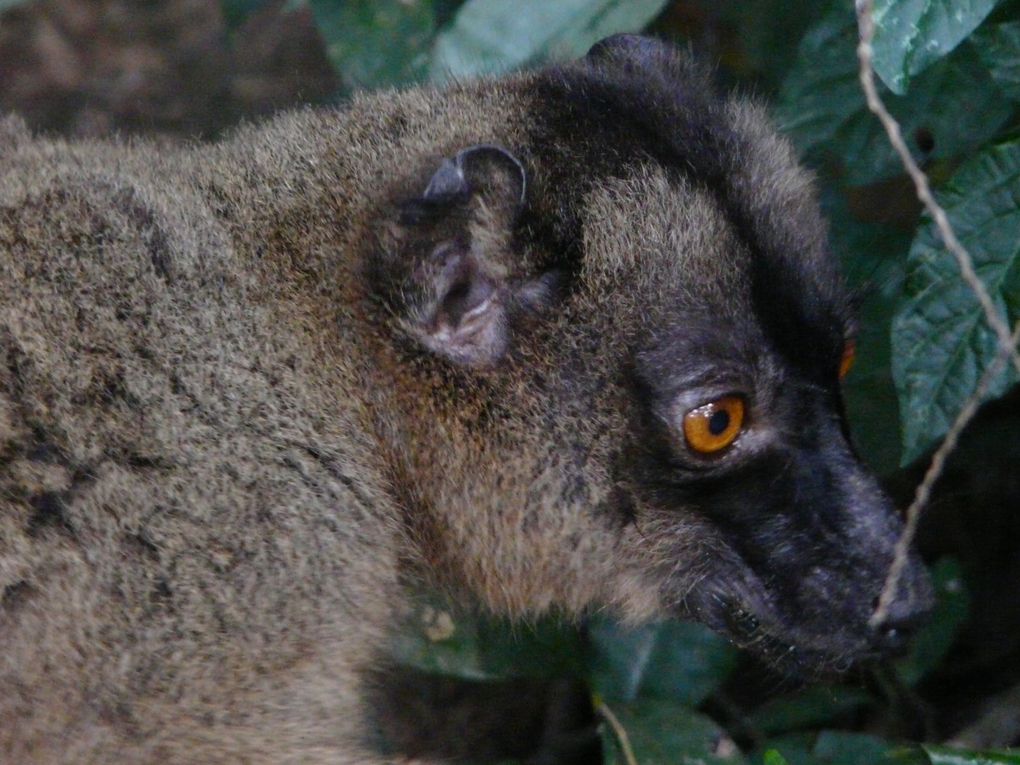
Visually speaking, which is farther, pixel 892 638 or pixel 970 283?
pixel 892 638

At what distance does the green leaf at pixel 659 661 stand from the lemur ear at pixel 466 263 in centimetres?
165

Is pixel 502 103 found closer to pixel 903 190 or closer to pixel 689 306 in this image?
pixel 689 306

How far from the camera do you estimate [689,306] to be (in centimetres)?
449

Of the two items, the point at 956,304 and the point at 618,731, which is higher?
the point at 956,304

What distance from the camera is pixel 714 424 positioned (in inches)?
177

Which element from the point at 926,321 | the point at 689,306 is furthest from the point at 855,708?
the point at 689,306

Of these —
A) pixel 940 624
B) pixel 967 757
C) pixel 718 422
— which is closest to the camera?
pixel 967 757

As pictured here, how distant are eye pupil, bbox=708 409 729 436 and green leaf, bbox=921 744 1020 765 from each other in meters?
1.19

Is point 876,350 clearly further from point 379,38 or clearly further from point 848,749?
point 379,38

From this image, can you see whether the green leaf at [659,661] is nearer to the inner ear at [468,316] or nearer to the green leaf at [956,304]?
the green leaf at [956,304]

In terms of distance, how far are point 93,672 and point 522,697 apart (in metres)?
3.11

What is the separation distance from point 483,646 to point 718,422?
65.8 inches

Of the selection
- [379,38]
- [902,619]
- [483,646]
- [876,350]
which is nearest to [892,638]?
[902,619]

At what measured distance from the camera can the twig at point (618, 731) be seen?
5.02 metres
